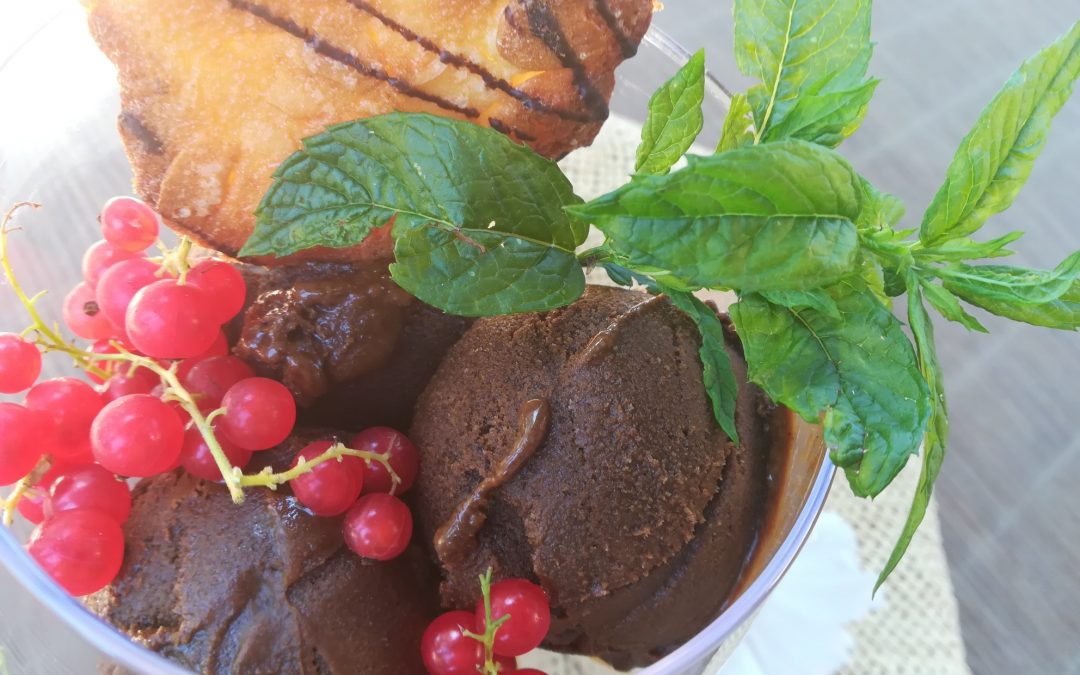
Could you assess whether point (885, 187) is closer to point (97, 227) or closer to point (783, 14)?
point (783, 14)

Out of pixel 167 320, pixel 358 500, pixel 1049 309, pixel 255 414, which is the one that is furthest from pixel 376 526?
pixel 1049 309

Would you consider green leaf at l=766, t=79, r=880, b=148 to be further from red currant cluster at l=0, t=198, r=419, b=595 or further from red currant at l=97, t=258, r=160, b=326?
red currant at l=97, t=258, r=160, b=326

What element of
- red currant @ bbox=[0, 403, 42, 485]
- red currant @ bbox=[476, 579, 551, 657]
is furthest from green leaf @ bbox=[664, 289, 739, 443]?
red currant @ bbox=[0, 403, 42, 485]

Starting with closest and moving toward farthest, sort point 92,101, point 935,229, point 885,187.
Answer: point 935,229
point 92,101
point 885,187

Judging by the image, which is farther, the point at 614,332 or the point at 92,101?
the point at 92,101

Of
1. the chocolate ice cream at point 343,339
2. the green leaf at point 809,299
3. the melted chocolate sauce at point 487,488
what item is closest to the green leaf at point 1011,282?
the green leaf at point 809,299

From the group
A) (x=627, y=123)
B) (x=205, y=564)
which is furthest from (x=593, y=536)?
(x=627, y=123)

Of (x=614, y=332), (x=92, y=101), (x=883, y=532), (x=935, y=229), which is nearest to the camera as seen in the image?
(x=935, y=229)
